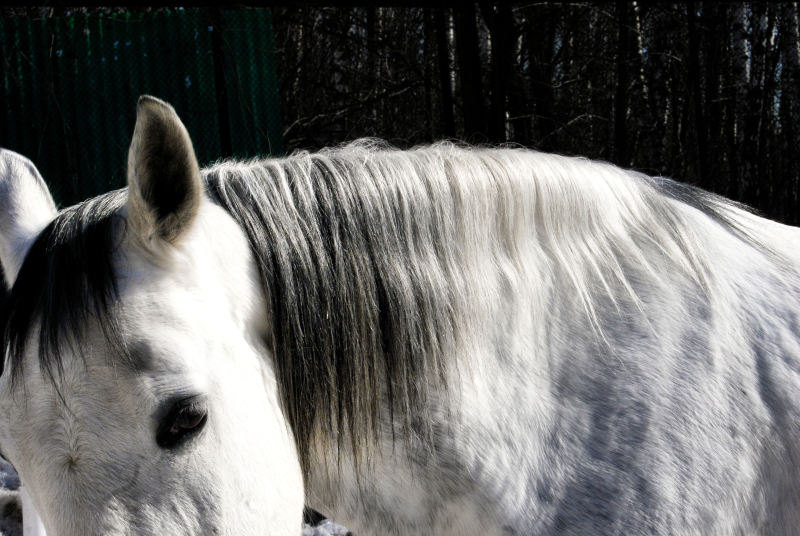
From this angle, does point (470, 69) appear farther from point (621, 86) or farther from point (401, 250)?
point (401, 250)

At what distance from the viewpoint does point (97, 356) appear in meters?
0.95

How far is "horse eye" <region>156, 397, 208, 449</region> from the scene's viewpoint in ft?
3.06

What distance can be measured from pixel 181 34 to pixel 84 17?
59 centimetres

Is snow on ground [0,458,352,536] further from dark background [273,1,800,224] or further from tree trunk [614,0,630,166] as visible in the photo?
tree trunk [614,0,630,166]

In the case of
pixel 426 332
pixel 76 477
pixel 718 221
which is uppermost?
pixel 718 221

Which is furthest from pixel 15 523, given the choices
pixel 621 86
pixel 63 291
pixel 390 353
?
pixel 621 86

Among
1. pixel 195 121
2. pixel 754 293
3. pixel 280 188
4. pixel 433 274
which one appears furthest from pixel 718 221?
pixel 195 121

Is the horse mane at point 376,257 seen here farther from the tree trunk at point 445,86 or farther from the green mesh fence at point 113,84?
the tree trunk at point 445,86

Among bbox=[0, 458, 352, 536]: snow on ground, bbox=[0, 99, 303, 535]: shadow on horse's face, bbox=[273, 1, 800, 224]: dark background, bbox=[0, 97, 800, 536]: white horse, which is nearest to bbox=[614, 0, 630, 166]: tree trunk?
bbox=[273, 1, 800, 224]: dark background

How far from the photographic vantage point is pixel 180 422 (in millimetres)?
936

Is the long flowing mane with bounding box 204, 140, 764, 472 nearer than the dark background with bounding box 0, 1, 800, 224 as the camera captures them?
Yes

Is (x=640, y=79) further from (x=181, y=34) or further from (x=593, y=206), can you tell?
(x=593, y=206)

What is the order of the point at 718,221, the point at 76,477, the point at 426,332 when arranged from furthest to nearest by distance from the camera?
the point at 718,221
the point at 426,332
the point at 76,477

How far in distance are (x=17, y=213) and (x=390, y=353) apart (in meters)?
0.78
